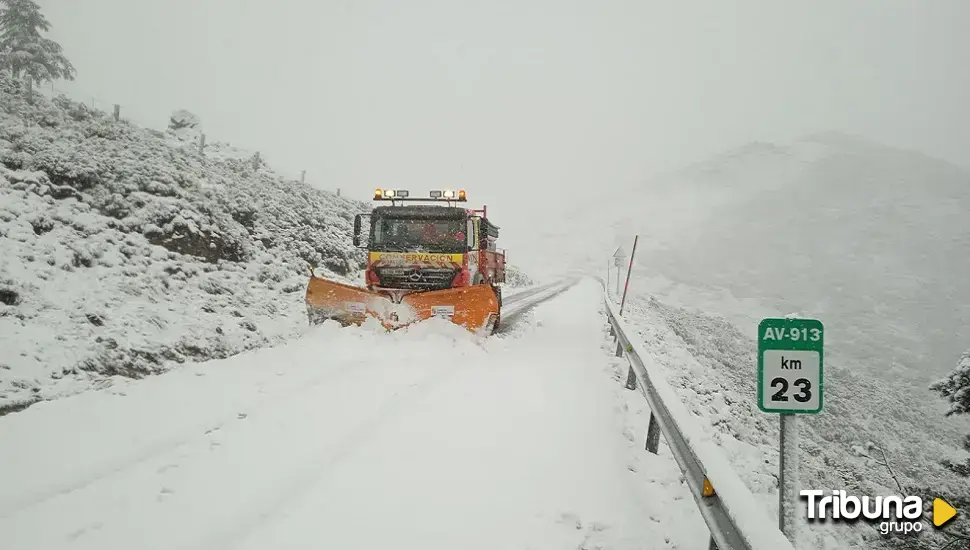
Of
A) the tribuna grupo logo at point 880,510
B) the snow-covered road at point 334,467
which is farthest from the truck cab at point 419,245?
the tribuna grupo logo at point 880,510

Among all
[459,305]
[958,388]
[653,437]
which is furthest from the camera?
[459,305]

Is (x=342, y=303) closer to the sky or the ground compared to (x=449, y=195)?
closer to the ground

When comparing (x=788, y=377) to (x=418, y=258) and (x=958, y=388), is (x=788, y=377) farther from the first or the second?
(x=418, y=258)

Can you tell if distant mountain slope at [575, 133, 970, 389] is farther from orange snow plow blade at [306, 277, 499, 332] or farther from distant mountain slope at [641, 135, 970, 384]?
orange snow plow blade at [306, 277, 499, 332]

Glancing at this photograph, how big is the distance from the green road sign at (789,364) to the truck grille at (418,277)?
744 centimetres

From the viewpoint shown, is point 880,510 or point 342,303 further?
point 342,303

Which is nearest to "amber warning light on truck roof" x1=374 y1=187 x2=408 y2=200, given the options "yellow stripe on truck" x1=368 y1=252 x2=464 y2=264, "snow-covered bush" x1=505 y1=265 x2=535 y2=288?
"yellow stripe on truck" x1=368 y1=252 x2=464 y2=264

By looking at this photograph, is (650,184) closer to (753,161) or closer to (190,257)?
(753,161)

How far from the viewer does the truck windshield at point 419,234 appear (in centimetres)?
1002

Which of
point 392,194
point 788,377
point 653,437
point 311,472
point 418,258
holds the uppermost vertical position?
point 392,194

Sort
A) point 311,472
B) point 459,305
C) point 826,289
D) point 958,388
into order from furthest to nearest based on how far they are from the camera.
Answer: point 826,289
point 459,305
point 958,388
point 311,472

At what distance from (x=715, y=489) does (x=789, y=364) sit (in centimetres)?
90

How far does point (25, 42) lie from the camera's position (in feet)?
81.7

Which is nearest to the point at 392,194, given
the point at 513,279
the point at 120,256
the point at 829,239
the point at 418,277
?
the point at 418,277
